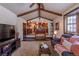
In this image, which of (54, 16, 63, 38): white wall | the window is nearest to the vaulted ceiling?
(54, 16, 63, 38): white wall

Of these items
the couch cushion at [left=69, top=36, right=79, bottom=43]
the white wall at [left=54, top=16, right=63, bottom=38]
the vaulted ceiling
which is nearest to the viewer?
the vaulted ceiling

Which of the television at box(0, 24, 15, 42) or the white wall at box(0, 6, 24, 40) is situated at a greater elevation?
the white wall at box(0, 6, 24, 40)

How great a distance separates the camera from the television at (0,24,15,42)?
2.70m

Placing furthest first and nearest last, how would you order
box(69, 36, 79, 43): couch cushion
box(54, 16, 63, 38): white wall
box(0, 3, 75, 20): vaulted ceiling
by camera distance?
box(69, 36, 79, 43): couch cushion → box(54, 16, 63, 38): white wall → box(0, 3, 75, 20): vaulted ceiling

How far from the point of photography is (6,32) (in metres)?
2.77

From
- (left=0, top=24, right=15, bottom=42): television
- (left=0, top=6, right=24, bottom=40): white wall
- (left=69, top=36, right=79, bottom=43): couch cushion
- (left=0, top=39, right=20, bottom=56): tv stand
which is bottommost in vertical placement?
(left=0, top=39, right=20, bottom=56): tv stand

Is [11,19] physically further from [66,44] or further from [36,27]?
[66,44]

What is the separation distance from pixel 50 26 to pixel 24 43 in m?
0.78

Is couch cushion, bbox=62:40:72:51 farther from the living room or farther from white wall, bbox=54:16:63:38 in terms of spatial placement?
white wall, bbox=54:16:63:38

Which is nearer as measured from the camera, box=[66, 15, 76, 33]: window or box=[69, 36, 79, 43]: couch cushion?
box=[66, 15, 76, 33]: window

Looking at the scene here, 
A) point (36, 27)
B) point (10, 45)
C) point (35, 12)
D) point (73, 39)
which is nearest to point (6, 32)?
point (10, 45)

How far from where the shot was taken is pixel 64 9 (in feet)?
8.48

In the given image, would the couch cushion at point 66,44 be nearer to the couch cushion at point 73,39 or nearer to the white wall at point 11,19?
the couch cushion at point 73,39

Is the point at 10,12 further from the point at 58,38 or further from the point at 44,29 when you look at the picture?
the point at 58,38
